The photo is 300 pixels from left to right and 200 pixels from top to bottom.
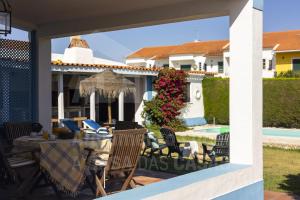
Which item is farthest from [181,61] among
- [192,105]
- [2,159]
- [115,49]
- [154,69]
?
[2,159]

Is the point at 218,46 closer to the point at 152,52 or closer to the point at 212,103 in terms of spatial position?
the point at 152,52

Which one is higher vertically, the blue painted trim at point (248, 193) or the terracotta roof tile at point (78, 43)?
the terracotta roof tile at point (78, 43)

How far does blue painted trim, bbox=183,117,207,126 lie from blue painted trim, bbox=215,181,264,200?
1707 cm

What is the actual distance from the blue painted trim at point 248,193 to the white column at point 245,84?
0.61ft

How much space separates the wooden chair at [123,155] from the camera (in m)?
6.50

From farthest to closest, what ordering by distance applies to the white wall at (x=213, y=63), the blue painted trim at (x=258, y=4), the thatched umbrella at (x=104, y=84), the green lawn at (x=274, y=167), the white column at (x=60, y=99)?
the white wall at (x=213, y=63)
the white column at (x=60, y=99)
the thatched umbrella at (x=104, y=84)
the green lawn at (x=274, y=167)
the blue painted trim at (x=258, y=4)

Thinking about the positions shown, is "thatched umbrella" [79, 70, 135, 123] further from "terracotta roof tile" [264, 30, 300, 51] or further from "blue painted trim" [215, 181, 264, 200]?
"terracotta roof tile" [264, 30, 300, 51]

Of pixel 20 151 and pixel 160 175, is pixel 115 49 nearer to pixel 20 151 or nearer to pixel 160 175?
pixel 160 175

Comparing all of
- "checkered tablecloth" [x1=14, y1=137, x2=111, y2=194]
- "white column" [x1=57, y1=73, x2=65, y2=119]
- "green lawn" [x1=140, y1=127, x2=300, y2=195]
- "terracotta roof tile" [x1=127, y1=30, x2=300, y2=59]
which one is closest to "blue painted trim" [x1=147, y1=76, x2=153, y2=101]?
"white column" [x1=57, y1=73, x2=65, y2=119]

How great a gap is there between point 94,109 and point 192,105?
7663mm

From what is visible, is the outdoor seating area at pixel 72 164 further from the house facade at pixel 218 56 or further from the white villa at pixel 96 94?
the house facade at pixel 218 56

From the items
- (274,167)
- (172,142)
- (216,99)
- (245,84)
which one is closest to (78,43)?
(216,99)

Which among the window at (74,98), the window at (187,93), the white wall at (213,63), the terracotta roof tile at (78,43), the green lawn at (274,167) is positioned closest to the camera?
the green lawn at (274,167)

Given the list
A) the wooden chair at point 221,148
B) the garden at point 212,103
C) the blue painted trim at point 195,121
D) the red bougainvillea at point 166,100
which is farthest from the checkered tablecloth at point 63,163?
the blue painted trim at point 195,121
